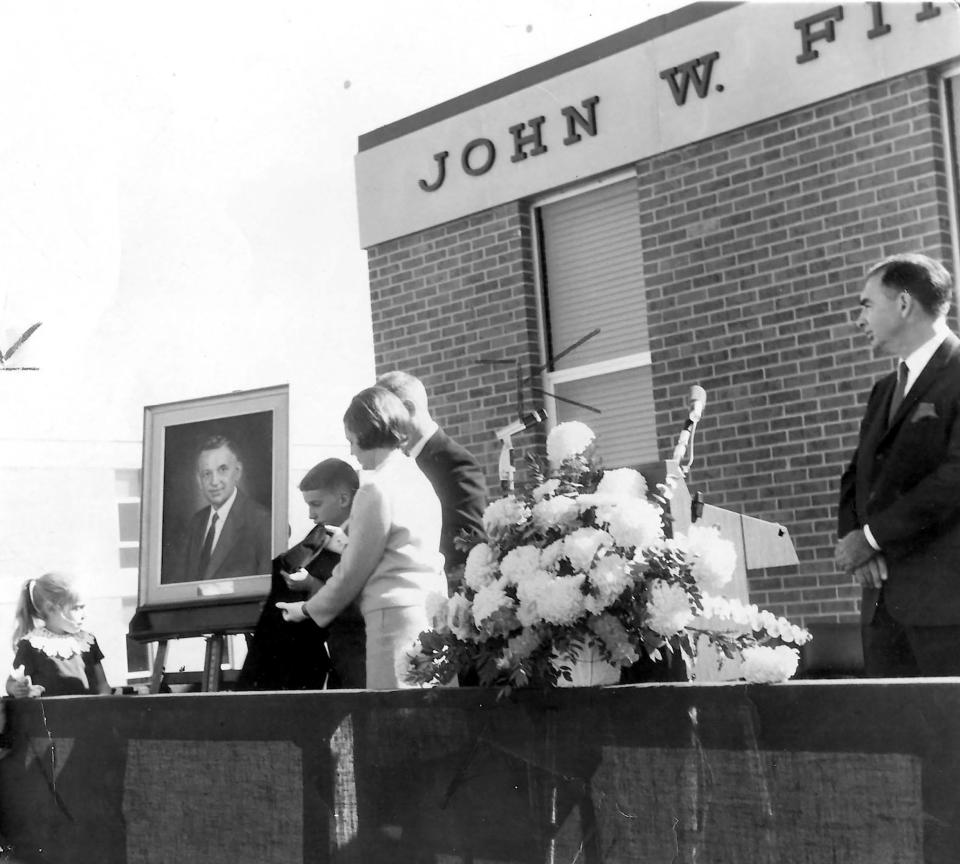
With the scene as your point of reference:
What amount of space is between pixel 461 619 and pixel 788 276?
13.8 feet

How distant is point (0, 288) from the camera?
708 cm

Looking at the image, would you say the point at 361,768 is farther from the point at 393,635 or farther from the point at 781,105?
the point at 781,105

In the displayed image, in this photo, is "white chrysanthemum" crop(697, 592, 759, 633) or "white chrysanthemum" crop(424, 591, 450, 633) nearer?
"white chrysanthemum" crop(697, 592, 759, 633)

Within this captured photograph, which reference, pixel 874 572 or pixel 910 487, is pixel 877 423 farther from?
pixel 874 572

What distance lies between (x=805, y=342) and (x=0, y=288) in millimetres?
4190

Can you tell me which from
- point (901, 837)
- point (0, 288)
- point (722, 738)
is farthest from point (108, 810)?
point (0, 288)

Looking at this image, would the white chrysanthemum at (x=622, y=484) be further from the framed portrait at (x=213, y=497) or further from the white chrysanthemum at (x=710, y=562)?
the framed portrait at (x=213, y=497)

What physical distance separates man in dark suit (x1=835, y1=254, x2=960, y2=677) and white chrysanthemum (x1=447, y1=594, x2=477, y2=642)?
1.22m

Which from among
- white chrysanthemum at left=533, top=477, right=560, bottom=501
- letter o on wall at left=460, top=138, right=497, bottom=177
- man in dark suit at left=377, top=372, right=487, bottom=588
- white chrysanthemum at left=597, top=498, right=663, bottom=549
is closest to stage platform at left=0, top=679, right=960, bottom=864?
white chrysanthemum at left=597, top=498, right=663, bottom=549

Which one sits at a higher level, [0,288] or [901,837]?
[0,288]

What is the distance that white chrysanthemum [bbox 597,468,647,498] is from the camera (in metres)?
3.21

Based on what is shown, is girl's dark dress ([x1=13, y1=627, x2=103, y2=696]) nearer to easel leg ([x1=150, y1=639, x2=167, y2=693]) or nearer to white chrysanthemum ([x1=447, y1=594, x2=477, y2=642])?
easel leg ([x1=150, y1=639, x2=167, y2=693])

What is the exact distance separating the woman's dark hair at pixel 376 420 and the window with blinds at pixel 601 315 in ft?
10.8

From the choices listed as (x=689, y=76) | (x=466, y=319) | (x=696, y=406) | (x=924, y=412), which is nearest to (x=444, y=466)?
(x=696, y=406)
